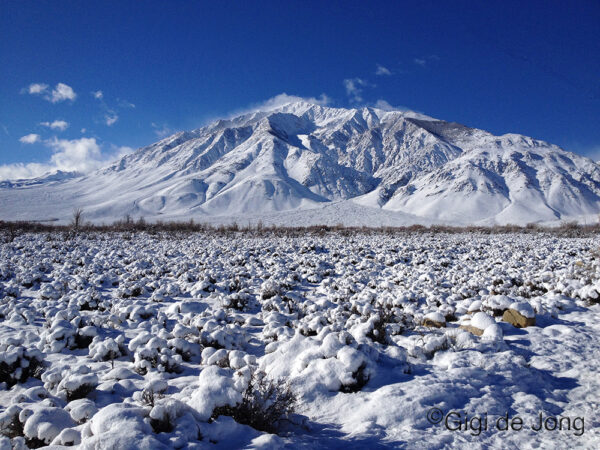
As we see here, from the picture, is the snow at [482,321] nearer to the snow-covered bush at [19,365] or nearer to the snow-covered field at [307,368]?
the snow-covered field at [307,368]

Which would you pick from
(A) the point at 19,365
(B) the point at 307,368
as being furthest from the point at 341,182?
(A) the point at 19,365

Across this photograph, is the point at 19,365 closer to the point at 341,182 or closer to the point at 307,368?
the point at 307,368

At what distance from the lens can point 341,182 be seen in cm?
11712

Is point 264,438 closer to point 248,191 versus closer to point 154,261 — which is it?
point 154,261

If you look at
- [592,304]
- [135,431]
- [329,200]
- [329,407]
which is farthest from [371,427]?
[329,200]

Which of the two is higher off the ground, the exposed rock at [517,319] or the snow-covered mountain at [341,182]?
the snow-covered mountain at [341,182]

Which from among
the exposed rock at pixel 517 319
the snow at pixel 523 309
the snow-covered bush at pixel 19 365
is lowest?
the snow-covered bush at pixel 19 365

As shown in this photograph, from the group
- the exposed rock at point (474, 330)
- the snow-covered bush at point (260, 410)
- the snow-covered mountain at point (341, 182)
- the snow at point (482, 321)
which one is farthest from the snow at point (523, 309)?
the snow-covered mountain at point (341, 182)

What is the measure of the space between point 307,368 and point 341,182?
115213 millimetres

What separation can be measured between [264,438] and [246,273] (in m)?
Result: 8.48

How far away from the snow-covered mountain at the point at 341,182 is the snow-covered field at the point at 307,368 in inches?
1952

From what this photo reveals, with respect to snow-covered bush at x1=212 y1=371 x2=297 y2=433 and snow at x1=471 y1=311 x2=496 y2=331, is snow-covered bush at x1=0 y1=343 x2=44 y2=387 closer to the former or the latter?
snow-covered bush at x1=212 y1=371 x2=297 y2=433

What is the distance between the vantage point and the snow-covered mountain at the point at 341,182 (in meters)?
83.6

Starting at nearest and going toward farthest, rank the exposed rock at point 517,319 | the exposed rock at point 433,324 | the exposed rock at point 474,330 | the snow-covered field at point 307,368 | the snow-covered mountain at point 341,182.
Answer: the snow-covered field at point 307,368
the exposed rock at point 474,330
the exposed rock at point 517,319
the exposed rock at point 433,324
the snow-covered mountain at point 341,182
